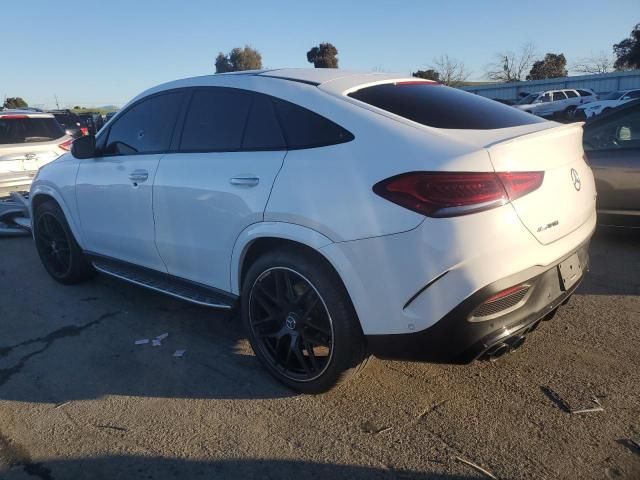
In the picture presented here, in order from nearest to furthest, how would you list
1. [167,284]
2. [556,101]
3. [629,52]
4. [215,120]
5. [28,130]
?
1. [215,120]
2. [167,284]
3. [28,130]
4. [556,101]
5. [629,52]

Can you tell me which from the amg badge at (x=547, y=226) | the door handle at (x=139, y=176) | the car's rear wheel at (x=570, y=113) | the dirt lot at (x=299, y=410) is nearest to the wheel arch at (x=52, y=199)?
the dirt lot at (x=299, y=410)

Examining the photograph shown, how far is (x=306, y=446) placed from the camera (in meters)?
2.72

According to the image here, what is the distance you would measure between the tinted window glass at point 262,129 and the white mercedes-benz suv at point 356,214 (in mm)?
13

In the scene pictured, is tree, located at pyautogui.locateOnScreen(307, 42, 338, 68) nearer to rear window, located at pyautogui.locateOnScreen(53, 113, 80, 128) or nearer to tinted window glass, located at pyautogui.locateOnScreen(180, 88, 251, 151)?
rear window, located at pyautogui.locateOnScreen(53, 113, 80, 128)

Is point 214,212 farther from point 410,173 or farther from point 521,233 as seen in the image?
point 521,233

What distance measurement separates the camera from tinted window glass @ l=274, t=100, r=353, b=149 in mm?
2856

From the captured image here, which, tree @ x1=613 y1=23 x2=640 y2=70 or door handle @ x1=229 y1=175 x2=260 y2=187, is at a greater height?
tree @ x1=613 y1=23 x2=640 y2=70

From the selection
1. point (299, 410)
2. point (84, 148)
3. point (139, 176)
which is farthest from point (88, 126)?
point (299, 410)

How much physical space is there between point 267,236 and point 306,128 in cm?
63

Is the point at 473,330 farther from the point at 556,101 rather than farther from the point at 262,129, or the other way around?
the point at 556,101

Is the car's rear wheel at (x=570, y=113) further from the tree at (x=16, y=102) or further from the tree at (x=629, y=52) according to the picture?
the tree at (x=16, y=102)

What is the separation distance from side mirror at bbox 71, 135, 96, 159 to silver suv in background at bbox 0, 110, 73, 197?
166 inches

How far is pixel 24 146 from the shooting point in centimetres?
819

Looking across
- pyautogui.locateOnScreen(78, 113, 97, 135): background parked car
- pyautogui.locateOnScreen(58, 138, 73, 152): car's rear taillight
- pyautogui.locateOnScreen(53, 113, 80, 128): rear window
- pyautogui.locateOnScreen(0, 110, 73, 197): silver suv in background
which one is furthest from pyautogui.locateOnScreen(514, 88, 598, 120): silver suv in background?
pyautogui.locateOnScreen(0, 110, 73, 197): silver suv in background
